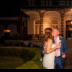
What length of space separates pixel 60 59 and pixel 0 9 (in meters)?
25.3

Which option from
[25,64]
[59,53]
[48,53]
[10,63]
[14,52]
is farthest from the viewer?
[14,52]

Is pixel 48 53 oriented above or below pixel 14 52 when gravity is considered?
above

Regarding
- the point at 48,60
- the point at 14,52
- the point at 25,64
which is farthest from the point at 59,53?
the point at 14,52

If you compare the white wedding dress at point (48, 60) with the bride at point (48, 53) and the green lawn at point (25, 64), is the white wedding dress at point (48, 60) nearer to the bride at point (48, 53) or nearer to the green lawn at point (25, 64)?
the bride at point (48, 53)

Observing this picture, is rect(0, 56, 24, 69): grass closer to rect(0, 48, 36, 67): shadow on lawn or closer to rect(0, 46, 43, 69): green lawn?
rect(0, 46, 43, 69): green lawn

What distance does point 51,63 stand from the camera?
4465 mm

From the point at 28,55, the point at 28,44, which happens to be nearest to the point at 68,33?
the point at 28,44

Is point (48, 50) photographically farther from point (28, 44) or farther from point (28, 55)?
point (28, 44)

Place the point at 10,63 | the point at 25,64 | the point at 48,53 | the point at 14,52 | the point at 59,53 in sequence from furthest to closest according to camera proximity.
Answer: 1. the point at 14,52
2. the point at 10,63
3. the point at 25,64
4. the point at 59,53
5. the point at 48,53

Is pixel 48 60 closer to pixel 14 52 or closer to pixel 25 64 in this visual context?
pixel 25 64

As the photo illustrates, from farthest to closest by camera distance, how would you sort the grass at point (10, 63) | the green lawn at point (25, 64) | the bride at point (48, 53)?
the grass at point (10, 63)
the green lawn at point (25, 64)
the bride at point (48, 53)

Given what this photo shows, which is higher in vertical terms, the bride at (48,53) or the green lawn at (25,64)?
the bride at (48,53)

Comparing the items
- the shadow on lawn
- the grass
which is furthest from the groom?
the shadow on lawn

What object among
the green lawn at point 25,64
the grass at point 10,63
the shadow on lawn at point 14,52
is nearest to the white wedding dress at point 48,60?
the green lawn at point 25,64
